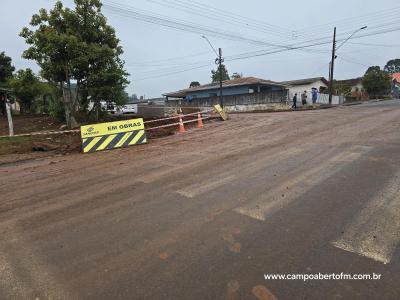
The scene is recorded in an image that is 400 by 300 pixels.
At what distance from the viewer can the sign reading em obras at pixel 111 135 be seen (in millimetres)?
12453

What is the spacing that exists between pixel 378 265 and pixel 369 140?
25.5ft

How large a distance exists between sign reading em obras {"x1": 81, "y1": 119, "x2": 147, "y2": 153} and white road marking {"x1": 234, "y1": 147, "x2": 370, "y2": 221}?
8.08 m

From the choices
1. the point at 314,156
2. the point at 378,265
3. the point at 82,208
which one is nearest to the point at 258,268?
the point at 378,265

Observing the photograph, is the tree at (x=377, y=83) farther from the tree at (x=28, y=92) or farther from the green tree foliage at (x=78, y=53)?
A: the tree at (x=28, y=92)

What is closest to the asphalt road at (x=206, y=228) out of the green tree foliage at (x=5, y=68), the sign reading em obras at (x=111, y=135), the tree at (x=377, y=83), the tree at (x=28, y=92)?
the sign reading em obras at (x=111, y=135)

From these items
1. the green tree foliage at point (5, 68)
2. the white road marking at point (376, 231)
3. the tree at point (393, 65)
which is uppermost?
the tree at point (393, 65)

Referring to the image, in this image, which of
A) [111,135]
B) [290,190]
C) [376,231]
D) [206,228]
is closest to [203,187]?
[290,190]

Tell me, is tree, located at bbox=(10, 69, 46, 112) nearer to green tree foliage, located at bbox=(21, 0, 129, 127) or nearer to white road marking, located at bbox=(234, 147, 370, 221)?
green tree foliage, located at bbox=(21, 0, 129, 127)

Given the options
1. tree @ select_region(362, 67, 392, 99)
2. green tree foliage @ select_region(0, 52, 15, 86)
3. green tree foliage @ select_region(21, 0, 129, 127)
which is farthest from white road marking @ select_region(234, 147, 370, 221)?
tree @ select_region(362, 67, 392, 99)

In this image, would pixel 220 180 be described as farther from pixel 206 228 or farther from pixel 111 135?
pixel 111 135

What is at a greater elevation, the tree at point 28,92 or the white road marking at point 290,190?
the tree at point 28,92

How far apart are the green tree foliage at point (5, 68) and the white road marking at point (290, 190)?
125ft

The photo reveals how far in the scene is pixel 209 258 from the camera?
3.80 meters

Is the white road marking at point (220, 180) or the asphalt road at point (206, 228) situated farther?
the white road marking at point (220, 180)
